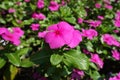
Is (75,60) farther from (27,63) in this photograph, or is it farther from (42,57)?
(27,63)

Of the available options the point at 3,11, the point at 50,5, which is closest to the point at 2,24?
the point at 3,11

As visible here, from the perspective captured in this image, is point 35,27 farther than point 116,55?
Yes

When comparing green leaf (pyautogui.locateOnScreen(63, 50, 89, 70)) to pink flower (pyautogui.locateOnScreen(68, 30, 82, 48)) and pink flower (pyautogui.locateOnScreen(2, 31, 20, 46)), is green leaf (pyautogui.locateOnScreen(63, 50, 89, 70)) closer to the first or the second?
pink flower (pyautogui.locateOnScreen(68, 30, 82, 48))

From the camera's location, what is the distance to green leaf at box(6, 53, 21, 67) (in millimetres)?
2832

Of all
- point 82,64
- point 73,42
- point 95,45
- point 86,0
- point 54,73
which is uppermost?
point 73,42

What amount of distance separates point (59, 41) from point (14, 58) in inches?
19.5

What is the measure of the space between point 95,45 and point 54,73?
104 centimetres

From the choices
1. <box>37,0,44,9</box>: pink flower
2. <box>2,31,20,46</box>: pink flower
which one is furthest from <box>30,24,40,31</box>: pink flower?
<box>2,31,20,46</box>: pink flower

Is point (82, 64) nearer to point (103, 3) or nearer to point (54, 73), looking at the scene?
point (54, 73)

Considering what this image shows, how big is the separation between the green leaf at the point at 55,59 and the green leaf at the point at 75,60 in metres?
0.06

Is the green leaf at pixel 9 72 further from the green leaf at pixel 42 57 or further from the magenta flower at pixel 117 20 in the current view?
the magenta flower at pixel 117 20

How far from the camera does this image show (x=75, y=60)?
271 centimetres

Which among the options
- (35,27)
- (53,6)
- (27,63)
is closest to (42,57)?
(27,63)

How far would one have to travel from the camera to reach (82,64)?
2.70 metres
